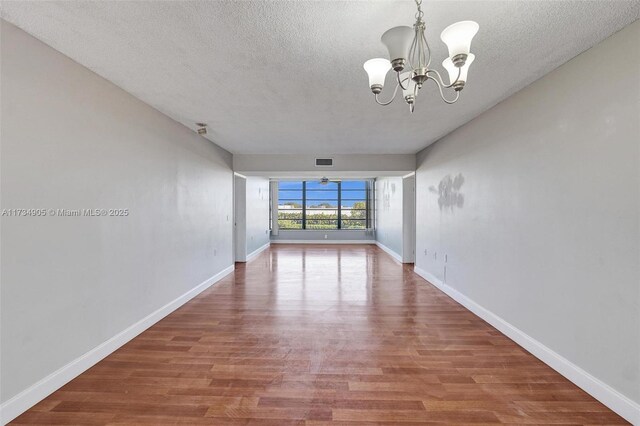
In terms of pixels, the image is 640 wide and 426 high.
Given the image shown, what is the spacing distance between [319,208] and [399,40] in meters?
9.23

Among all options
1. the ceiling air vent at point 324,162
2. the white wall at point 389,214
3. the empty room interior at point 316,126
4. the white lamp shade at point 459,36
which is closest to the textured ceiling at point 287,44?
the empty room interior at point 316,126

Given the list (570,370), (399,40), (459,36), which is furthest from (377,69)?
(570,370)

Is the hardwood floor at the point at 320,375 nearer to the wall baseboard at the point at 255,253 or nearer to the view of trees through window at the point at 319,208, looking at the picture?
the wall baseboard at the point at 255,253

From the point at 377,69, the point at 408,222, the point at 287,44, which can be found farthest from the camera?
the point at 408,222

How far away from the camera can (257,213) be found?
26.8 feet

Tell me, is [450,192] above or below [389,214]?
above

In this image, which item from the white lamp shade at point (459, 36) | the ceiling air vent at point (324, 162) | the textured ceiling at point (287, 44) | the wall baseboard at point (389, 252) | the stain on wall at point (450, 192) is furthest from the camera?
the wall baseboard at point (389, 252)

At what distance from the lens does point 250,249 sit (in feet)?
24.1

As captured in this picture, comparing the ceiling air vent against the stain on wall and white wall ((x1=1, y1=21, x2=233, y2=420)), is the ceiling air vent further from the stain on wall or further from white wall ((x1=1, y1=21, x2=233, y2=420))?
white wall ((x1=1, y1=21, x2=233, y2=420))

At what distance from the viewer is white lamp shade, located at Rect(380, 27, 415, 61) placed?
4.32 feet

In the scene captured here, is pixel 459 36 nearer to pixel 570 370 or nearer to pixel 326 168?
pixel 570 370

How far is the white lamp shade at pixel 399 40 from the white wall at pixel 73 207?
2.18 m

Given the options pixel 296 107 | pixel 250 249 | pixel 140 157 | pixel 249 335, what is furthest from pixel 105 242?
pixel 250 249

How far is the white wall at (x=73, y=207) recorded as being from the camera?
5.64ft
